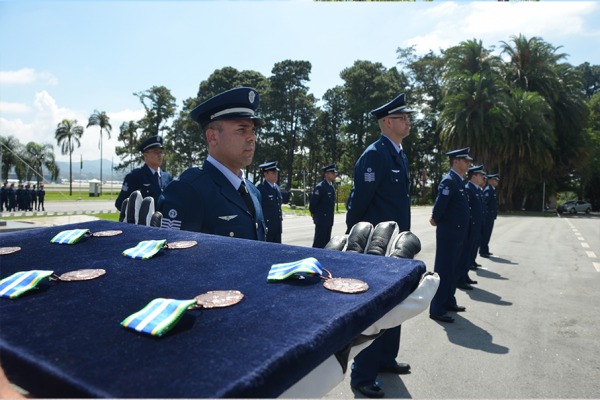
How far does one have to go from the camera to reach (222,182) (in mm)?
2496

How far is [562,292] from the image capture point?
648 cm

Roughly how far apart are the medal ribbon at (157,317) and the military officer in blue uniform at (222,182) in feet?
4.43

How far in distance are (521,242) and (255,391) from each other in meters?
14.8

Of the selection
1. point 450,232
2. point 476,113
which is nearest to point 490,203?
point 450,232

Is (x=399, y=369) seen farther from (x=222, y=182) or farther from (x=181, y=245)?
(x=181, y=245)

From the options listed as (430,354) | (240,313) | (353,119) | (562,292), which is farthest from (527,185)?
(240,313)

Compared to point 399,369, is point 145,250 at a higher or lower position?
higher

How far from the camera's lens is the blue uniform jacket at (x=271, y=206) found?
27.2ft

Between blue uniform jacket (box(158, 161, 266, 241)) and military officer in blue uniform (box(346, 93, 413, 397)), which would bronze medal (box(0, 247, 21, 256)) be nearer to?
blue uniform jacket (box(158, 161, 266, 241))

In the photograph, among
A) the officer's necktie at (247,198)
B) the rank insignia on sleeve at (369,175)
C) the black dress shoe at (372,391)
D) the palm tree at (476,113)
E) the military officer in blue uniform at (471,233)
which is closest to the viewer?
the officer's necktie at (247,198)

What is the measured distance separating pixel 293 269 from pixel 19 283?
2.76 ft

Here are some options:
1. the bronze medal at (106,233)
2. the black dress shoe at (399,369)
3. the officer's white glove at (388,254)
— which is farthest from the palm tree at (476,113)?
the bronze medal at (106,233)

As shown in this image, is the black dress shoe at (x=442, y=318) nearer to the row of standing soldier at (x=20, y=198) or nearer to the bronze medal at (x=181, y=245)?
the bronze medal at (x=181, y=245)

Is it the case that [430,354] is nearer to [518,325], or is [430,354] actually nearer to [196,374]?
[518,325]
